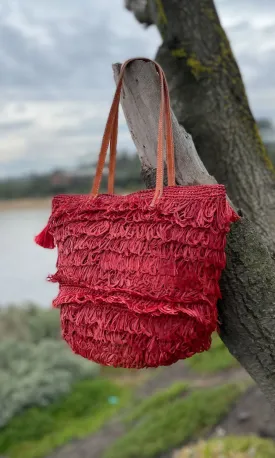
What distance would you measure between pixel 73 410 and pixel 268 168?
4.23 meters

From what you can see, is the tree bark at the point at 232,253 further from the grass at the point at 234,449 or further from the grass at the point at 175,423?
the grass at the point at 175,423

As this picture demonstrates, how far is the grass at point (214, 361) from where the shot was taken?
19.6 feet

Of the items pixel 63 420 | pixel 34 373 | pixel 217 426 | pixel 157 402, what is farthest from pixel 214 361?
pixel 34 373

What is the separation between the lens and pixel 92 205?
1667mm

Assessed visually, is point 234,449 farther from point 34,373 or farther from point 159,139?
point 34,373

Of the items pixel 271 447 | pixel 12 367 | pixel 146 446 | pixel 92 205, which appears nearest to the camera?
pixel 92 205

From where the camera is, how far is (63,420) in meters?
5.95

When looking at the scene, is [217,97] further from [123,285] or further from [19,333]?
[19,333]

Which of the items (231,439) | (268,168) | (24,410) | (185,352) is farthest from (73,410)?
(185,352)

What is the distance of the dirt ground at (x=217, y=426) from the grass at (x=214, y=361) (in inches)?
3.0

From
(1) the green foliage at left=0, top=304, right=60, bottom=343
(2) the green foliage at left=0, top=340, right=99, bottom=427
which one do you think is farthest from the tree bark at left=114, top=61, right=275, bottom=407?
(1) the green foliage at left=0, top=304, right=60, bottom=343

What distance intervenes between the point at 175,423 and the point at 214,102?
106 inches

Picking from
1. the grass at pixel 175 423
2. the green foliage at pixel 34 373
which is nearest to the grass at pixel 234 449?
the grass at pixel 175 423

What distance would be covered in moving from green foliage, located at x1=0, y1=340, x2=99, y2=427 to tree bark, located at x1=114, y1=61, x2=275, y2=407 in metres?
4.58
